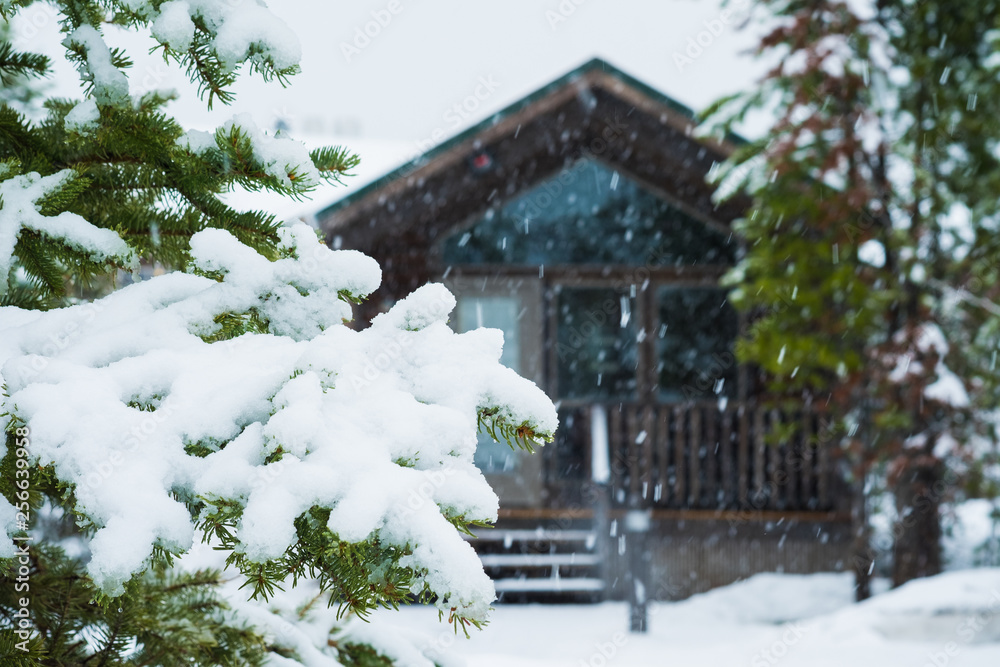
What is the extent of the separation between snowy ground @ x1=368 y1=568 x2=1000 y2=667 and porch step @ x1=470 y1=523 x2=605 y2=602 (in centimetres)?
21

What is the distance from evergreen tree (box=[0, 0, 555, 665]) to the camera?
3.57ft

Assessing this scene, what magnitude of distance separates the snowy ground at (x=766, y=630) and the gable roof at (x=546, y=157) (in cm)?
408

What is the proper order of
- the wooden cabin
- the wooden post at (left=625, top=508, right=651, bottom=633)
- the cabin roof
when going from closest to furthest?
the wooden post at (left=625, top=508, right=651, bottom=633) < the cabin roof < the wooden cabin

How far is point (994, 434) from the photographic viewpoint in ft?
24.0

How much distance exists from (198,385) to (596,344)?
28.6ft

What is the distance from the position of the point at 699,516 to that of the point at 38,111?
7.36 meters

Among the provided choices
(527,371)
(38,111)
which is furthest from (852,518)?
(38,111)

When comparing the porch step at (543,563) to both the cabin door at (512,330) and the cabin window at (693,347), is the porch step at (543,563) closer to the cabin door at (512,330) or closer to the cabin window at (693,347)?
the cabin door at (512,330)

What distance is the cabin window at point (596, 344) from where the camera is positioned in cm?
947

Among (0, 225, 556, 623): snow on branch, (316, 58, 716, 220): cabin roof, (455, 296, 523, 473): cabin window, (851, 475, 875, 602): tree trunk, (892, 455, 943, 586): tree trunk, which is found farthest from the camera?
(455, 296, 523, 473): cabin window

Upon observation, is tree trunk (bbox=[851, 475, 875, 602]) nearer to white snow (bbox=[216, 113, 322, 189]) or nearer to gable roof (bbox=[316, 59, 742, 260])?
gable roof (bbox=[316, 59, 742, 260])

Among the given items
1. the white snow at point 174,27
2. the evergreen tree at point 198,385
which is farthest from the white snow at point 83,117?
the white snow at point 174,27

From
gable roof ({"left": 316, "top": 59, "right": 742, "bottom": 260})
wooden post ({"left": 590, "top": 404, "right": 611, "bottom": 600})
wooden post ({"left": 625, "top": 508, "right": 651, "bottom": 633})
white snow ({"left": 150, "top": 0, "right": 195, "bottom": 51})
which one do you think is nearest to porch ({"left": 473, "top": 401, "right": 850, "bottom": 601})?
wooden post ({"left": 590, "top": 404, "right": 611, "bottom": 600})

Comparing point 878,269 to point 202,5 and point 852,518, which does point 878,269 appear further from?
point 202,5
